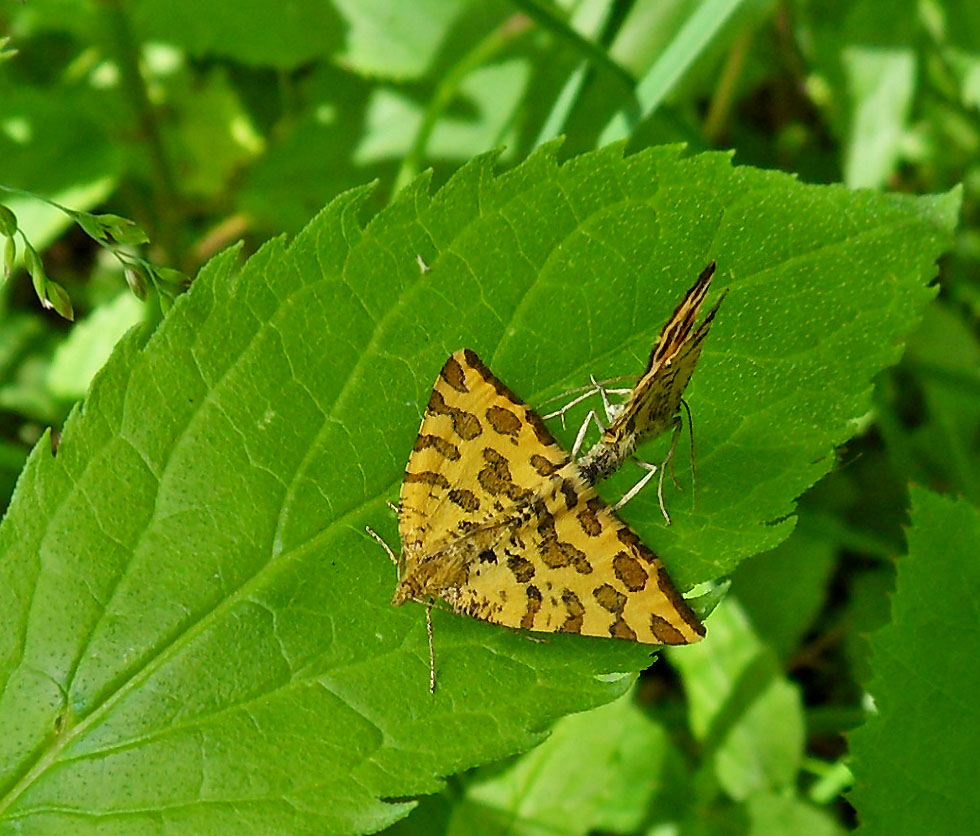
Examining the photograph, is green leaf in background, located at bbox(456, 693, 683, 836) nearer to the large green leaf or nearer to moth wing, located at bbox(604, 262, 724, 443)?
the large green leaf

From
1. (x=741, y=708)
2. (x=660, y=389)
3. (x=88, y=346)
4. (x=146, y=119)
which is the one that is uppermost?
(x=660, y=389)

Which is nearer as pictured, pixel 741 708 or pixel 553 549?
pixel 553 549

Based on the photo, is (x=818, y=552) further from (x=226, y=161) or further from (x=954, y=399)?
(x=226, y=161)

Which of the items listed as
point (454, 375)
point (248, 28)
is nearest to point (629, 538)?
point (454, 375)

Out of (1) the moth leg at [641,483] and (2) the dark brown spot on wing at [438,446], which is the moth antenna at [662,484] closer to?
(1) the moth leg at [641,483]

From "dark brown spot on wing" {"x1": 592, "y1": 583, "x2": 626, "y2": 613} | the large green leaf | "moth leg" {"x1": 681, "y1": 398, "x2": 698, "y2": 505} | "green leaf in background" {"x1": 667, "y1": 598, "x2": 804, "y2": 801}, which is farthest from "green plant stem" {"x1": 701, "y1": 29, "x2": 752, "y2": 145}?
"dark brown spot on wing" {"x1": 592, "y1": 583, "x2": 626, "y2": 613}

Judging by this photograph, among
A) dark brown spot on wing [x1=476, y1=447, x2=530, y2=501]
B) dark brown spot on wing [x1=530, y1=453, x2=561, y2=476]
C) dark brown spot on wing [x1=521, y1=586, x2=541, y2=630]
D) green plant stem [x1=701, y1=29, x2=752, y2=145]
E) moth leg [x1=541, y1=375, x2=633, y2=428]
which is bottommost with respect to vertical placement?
dark brown spot on wing [x1=521, y1=586, x2=541, y2=630]

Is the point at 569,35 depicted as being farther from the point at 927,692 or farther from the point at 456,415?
the point at 927,692
